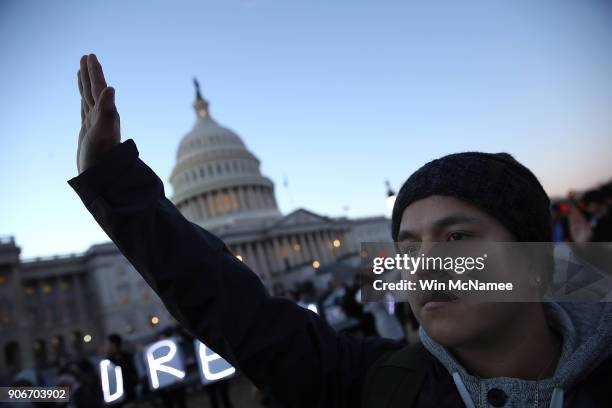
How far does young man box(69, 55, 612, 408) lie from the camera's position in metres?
1.55

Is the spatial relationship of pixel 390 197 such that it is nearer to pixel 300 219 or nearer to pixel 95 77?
pixel 95 77

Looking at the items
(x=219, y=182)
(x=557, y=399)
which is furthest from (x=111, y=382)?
(x=219, y=182)

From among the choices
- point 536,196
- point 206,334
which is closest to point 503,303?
point 536,196

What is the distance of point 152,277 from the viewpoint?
175 cm

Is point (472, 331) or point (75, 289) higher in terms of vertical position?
point (75, 289)

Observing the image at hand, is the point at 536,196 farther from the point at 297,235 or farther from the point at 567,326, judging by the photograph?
the point at 297,235

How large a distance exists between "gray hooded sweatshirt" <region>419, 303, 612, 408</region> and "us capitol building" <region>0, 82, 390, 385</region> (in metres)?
37.6

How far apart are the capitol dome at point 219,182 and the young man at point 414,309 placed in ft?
241

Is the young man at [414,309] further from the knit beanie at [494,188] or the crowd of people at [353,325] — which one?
the crowd of people at [353,325]

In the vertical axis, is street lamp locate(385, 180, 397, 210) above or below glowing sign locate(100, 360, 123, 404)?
above

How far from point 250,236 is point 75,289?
27.2 metres

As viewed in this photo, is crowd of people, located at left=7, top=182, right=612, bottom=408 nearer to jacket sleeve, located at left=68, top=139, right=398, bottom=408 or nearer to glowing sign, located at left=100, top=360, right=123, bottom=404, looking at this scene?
glowing sign, located at left=100, top=360, right=123, bottom=404

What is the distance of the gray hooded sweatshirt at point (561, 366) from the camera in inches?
58.9

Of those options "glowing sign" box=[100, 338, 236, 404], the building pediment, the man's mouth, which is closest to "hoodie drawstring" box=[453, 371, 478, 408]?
the man's mouth
